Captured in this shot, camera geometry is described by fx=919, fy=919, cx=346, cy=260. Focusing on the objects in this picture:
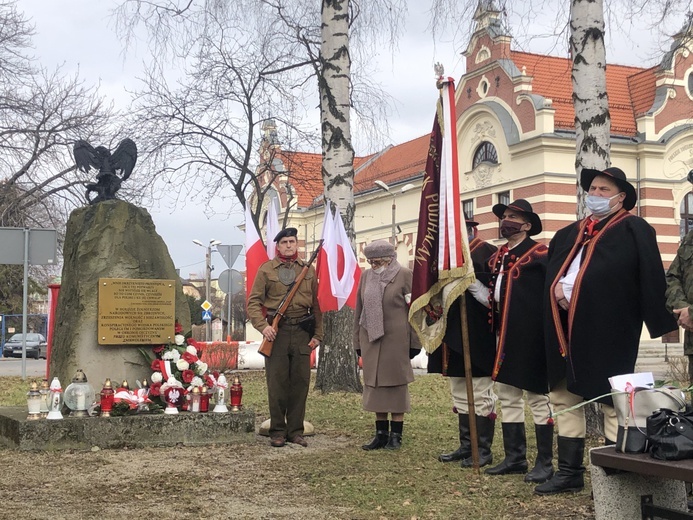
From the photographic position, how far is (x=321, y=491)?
6.27 m

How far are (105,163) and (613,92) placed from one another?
107 feet

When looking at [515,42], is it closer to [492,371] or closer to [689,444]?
[492,371]

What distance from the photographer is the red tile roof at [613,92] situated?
118 ft

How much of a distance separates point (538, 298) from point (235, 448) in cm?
314

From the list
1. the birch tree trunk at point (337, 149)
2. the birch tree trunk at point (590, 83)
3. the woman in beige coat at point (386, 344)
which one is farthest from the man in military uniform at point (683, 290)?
the birch tree trunk at point (337, 149)

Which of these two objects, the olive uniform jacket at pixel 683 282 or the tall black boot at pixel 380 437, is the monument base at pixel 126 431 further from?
the olive uniform jacket at pixel 683 282

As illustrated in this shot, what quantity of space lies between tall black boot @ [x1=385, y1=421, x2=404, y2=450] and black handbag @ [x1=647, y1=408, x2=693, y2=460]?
3804 millimetres

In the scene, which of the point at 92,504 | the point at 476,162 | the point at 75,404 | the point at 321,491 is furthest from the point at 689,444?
the point at 476,162

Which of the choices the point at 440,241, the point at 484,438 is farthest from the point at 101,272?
the point at 484,438

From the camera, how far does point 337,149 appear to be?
13.6 m

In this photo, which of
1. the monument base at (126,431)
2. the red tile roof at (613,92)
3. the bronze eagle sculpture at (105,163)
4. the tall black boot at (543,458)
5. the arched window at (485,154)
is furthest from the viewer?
the arched window at (485,154)

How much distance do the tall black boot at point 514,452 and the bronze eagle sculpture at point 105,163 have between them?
4.68 metres

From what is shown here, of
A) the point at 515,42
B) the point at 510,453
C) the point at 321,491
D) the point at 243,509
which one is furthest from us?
the point at 515,42

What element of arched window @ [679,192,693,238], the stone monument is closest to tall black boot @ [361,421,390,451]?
the stone monument
